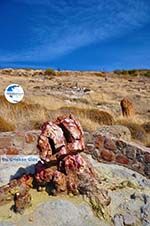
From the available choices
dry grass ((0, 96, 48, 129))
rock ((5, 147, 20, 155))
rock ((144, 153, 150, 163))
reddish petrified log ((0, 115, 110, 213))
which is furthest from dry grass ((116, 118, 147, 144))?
reddish petrified log ((0, 115, 110, 213))

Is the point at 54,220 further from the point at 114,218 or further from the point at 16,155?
the point at 16,155

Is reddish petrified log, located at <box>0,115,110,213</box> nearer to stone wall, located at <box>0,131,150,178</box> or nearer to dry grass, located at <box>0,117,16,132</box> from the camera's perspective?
stone wall, located at <box>0,131,150,178</box>

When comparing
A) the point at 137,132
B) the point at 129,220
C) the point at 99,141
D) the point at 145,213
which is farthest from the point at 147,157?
the point at 137,132

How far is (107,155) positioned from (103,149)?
0.11 meters

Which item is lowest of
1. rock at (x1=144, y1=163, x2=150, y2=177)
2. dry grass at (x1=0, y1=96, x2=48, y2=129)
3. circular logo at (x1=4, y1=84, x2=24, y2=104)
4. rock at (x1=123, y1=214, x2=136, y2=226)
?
rock at (x1=123, y1=214, x2=136, y2=226)

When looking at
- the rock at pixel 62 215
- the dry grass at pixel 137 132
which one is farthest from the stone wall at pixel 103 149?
the dry grass at pixel 137 132

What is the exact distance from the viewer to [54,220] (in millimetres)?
5746

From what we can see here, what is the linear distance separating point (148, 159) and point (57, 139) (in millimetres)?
1711

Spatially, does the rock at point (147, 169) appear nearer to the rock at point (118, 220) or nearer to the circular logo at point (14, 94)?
the rock at point (118, 220)

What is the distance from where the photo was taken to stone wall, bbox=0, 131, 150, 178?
724 cm

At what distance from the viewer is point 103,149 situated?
7.44 m

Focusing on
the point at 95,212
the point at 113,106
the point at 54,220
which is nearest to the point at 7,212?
the point at 54,220

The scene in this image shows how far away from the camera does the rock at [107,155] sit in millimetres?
7387

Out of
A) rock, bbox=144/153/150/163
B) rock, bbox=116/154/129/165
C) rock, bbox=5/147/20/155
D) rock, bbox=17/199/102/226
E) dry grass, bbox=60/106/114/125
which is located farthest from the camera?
dry grass, bbox=60/106/114/125
